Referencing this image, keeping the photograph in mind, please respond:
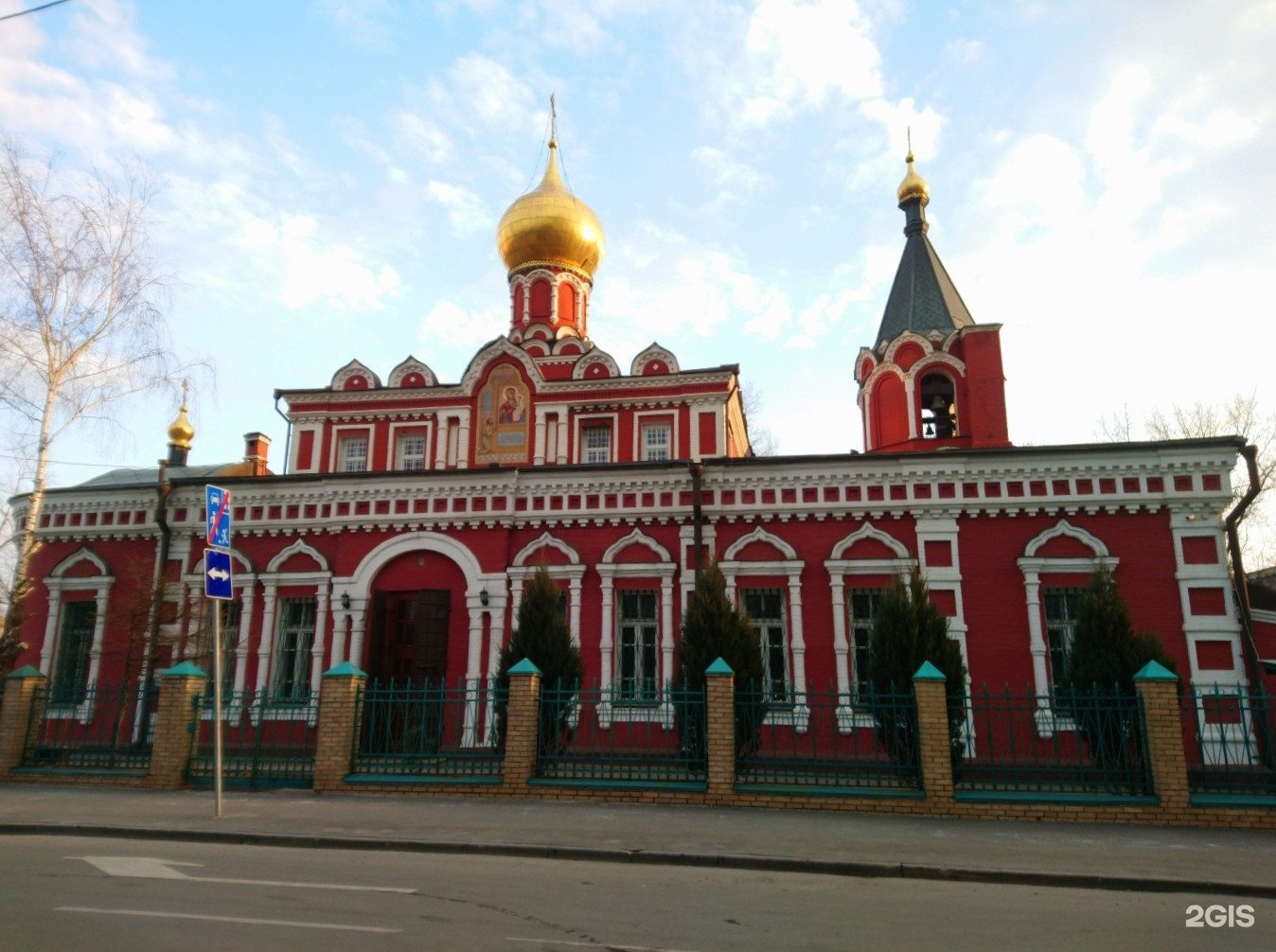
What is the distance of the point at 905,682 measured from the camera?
37.1 ft

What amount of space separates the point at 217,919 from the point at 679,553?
1014 cm

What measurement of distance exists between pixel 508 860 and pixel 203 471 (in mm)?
18821

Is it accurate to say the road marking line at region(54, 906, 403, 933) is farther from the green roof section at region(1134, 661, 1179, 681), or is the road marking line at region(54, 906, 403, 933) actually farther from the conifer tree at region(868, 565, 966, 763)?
the green roof section at region(1134, 661, 1179, 681)

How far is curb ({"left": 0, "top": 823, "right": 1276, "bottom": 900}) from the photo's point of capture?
22.2 feet

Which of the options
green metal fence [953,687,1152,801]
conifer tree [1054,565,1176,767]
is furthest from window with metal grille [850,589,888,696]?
conifer tree [1054,565,1176,767]

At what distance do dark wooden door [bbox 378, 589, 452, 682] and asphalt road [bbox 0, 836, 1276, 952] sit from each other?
736 centimetres

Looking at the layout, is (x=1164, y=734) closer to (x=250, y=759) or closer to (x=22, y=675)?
(x=250, y=759)

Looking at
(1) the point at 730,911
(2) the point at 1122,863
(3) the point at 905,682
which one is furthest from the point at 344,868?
(3) the point at 905,682

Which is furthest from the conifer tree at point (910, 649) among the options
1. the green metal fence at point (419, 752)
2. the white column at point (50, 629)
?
the white column at point (50, 629)

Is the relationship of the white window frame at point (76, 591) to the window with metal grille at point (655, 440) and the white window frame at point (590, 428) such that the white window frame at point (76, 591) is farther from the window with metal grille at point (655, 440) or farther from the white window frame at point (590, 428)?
the window with metal grille at point (655, 440)

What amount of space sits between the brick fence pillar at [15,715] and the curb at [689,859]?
3503mm

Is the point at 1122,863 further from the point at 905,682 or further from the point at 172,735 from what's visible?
the point at 172,735

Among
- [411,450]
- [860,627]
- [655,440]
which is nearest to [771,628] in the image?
[860,627]

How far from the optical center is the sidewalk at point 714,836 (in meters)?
7.13
